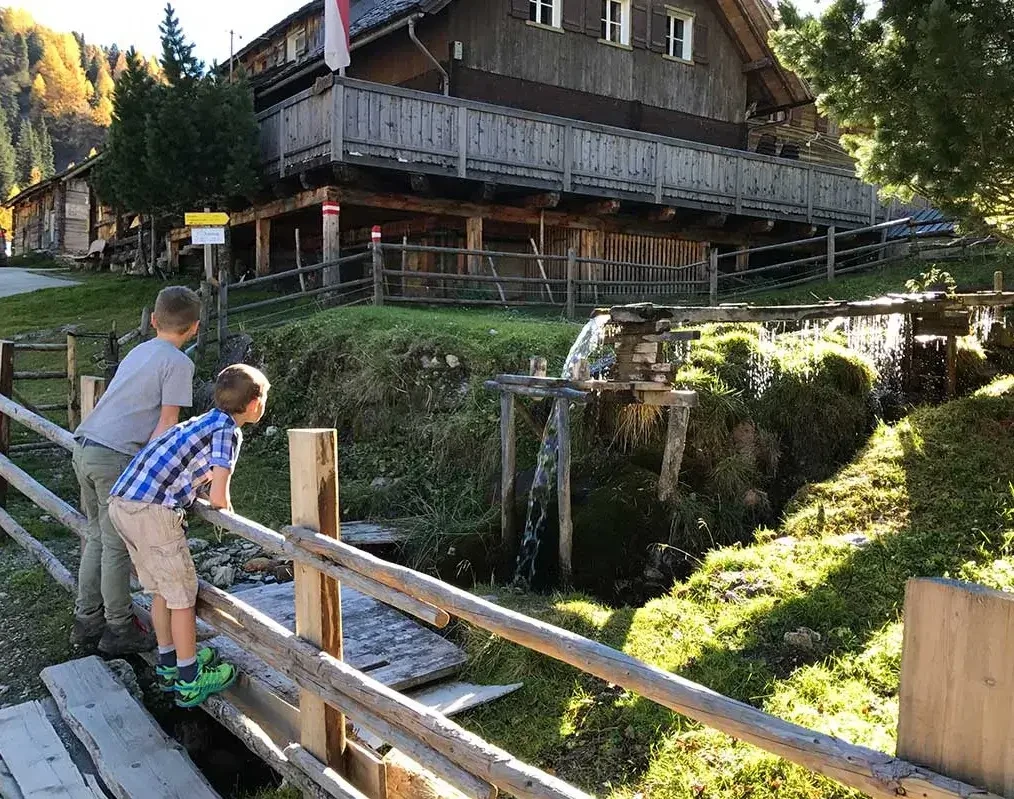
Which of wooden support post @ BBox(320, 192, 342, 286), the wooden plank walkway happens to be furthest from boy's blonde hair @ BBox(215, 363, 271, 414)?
wooden support post @ BBox(320, 192, 342, 286)

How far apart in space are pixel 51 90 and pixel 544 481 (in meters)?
110

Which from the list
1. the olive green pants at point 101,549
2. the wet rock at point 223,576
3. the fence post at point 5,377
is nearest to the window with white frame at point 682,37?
the fence post at point 5,377

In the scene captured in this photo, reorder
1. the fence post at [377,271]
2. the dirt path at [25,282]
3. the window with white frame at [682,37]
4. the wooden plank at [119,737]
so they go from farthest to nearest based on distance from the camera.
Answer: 1. the dirt path at [25,282]
2. the window with white frame at [682,37]
3. the fence post at [377,271]
4. the wooden plank at [119,737]

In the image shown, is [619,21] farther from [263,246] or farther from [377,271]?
[377,271]

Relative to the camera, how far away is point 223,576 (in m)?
6.24

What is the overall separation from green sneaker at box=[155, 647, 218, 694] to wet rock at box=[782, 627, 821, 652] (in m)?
3.16

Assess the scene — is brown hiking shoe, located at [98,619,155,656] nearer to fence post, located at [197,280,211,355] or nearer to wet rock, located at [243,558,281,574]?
wet rock, located at [243,558,281,574]

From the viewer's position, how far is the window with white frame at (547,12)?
17281 mm

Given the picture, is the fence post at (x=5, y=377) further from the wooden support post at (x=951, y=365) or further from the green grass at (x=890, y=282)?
the green grass at (x=890, y=282)

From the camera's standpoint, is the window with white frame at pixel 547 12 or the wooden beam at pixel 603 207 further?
the window with white frame at pixel 547 12

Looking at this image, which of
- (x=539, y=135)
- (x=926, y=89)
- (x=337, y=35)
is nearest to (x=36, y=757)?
(x=926, y=89)

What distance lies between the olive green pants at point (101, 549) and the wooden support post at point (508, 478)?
11.5ft

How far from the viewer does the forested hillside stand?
9177 cm

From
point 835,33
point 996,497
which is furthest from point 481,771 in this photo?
point 835,33
